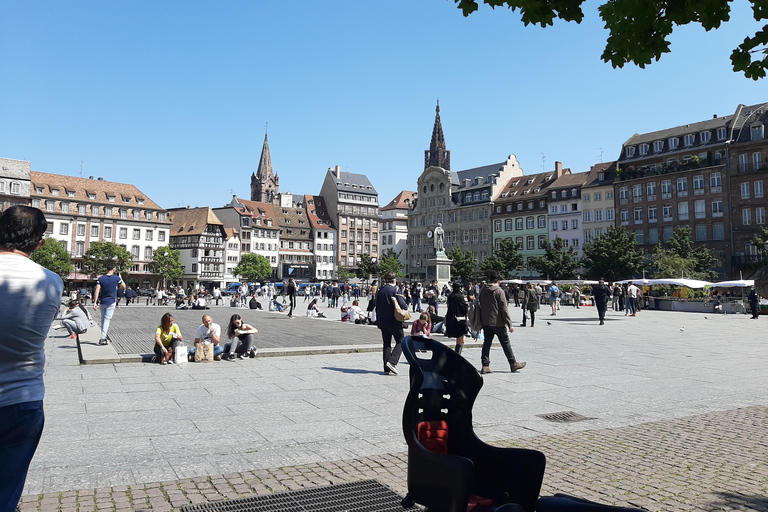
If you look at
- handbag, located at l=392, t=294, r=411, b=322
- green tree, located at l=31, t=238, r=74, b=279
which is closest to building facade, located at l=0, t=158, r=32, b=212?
green tree, located at l=31, t=238, r=74, b=279

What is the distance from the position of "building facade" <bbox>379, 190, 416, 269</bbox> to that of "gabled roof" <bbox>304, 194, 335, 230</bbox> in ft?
36.9

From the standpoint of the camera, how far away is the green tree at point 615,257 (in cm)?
6106

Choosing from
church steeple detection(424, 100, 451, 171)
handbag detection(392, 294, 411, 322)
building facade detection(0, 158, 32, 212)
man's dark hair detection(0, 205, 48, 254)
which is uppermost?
church steeple detection(424, 100, 451, 171)

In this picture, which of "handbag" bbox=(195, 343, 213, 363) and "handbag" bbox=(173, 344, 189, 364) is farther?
"handbag" bbox=(195, 343, 213, 363)

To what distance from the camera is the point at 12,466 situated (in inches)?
105

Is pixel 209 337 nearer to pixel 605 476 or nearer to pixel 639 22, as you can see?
pixel 605 476

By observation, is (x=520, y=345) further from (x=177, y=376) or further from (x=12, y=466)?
(x=12, y=466)

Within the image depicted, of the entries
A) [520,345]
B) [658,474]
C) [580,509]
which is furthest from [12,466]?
[520,345]

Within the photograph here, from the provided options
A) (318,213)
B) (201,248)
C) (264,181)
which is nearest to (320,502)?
(201,248)

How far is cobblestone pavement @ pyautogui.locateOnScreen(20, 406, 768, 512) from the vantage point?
14.4 ft

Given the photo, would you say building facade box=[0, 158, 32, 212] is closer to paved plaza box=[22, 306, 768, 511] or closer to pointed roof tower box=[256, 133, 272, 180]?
pointed roof tower box=[256, 133, 272, 180]

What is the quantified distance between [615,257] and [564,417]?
57934 mm

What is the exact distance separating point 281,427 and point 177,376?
4392 mm

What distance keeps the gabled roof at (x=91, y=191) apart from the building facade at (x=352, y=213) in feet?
130
